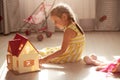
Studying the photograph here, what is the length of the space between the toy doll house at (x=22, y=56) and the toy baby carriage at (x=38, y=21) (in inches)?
56.6

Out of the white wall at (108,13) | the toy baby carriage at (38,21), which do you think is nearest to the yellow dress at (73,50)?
the toy baby carriage at (38,21)

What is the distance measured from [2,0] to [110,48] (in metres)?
1.27

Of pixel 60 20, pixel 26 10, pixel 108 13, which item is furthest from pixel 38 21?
pixel 60 20

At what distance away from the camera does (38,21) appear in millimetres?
3086

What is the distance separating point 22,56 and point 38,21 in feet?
5.16

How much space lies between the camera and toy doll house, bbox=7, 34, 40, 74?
60.5 inches

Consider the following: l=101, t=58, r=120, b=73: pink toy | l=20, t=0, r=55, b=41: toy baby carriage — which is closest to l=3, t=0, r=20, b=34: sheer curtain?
l=20, t=0, r=55, b=41: toy baby carriage

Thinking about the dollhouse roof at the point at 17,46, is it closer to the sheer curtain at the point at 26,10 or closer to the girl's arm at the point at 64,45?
the girl's arm at the point at 64,45

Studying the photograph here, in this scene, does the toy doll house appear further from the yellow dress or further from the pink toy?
the pink toy

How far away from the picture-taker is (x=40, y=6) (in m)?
3.18

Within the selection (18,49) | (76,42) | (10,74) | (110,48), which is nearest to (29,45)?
(18,49)

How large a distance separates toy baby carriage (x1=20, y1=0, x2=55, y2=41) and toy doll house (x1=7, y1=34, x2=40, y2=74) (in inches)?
56.6

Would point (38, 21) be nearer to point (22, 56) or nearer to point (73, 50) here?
point (73, 50)

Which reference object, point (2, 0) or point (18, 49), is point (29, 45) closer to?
point (18, 49)
